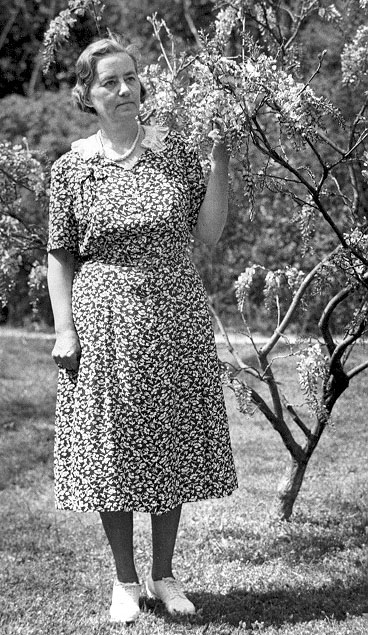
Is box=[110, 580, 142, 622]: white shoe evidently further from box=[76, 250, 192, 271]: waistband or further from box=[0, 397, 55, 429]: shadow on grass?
box=[0, 397, 55, 429]: shadow on grass

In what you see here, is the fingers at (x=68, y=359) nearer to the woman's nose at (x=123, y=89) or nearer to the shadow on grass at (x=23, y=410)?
the woman's nose at (x=123, y=89)

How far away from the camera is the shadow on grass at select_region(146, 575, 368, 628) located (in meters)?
3.17

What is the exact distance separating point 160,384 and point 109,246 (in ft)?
1.47

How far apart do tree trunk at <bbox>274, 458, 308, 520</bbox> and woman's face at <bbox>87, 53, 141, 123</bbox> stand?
1722mm

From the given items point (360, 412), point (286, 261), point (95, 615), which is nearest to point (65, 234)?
point (95, 615)

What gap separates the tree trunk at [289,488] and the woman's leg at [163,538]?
3.26ft

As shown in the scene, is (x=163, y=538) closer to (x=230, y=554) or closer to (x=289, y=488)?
(x=230, y=554)

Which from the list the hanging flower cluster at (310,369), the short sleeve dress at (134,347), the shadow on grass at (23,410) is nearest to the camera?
the short sleeve dress at (134,347)

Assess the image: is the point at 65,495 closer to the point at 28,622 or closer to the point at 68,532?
the point at 28,622

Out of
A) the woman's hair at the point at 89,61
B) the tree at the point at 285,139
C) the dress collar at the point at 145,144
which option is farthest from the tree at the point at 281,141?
the woman's hair at the point at 89,61

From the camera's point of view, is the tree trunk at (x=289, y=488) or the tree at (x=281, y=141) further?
the tree trunk at (x=289, y=488)

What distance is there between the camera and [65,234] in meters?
3.11

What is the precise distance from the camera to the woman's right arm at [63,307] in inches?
121

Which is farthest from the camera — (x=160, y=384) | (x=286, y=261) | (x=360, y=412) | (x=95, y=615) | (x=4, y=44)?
(x=4, y=44)
